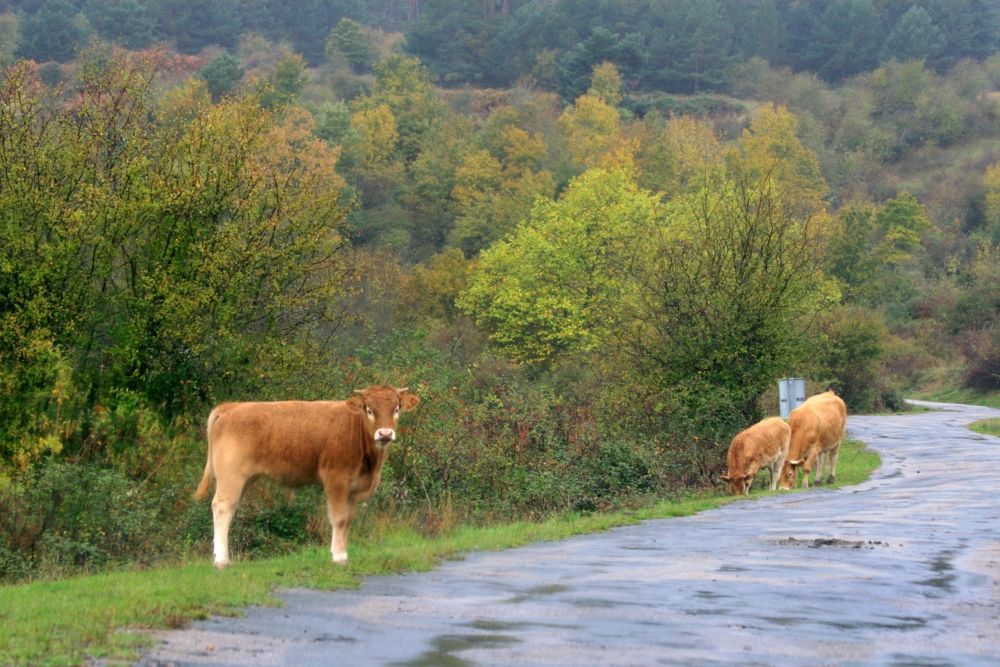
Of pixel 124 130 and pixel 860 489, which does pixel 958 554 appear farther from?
pixel 124 130

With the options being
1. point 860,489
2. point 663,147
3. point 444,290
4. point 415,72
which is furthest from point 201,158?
point 415,72

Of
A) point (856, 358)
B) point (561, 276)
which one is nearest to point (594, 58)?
point (561, 276)

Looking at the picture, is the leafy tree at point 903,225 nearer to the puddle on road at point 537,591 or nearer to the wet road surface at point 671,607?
the wet road surface at point 671,607

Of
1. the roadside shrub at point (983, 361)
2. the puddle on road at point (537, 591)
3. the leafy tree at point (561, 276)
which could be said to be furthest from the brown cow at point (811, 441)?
the roadside shrub at point (983, 361)

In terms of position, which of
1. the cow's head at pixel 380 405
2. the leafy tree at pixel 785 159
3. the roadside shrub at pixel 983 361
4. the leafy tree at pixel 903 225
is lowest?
the cow's head at pixel 380 405

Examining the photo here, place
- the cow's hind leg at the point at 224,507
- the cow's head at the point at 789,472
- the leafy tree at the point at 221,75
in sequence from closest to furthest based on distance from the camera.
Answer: the cow's hind leg at the point at 224,507 → the cow's head at the point at 789,472 → the leafy tree at the point at 221,75

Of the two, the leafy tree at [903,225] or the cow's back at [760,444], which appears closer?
the cow's back at [760,444]

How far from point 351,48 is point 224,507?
15540cm

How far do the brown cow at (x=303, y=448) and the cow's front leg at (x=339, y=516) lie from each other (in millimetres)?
11

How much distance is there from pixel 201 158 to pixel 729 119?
422ft

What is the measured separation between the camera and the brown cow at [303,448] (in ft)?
52.3

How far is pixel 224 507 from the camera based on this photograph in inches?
619

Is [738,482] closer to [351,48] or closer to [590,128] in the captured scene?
[590,128]

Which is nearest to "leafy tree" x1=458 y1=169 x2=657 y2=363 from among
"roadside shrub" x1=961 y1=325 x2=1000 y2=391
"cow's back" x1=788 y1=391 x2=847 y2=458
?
"roadside shrub" x1=961 y1=325 x2=1000 y2=391
